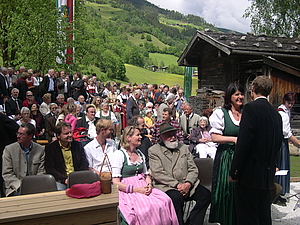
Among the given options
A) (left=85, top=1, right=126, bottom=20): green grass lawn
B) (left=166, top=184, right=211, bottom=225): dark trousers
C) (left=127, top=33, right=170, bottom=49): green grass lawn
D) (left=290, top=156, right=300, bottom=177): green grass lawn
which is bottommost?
(left=290, top=156, right=300, bottom=177): green grass lawn

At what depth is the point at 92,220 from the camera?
2.94 m

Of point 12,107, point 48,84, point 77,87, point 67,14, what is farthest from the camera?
point 67,14

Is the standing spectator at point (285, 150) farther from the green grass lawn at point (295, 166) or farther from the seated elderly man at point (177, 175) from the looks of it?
the green grass lawn at point (295, 166)

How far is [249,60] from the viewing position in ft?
40.3

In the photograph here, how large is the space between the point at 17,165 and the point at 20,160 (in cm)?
8

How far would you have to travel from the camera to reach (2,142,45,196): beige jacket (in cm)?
427

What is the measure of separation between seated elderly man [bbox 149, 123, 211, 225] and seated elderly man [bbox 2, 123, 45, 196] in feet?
5.39

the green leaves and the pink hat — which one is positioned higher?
the green leaves

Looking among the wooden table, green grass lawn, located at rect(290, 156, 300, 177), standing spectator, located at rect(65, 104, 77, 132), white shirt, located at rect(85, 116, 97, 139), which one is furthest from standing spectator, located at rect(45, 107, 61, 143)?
green grass lawn, located at rect(290, 156, 300, 177)

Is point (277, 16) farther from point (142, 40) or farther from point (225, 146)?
point (142, 40)

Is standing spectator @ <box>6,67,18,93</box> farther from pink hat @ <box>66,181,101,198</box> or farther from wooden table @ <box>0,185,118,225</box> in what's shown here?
pink hat @ <box>66,181,101,198</box>

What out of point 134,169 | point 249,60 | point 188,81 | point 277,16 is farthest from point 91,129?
point 277,16

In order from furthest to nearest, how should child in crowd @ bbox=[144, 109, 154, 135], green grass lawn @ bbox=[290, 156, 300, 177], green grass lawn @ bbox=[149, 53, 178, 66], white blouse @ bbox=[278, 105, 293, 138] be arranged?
1. green grass lawn @ bbox=[149, 53, 178, 66]
2. child in crowd @ bbox=[144, 109, 154, 135]
3. green grass lawn @ bbox=[290, 156, 300, 177]
4. white blouse @ bbox=[278, 105, 293, 138]

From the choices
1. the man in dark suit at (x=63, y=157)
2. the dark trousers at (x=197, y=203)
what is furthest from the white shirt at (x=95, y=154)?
the dark trousers at (x=197, y=203)
